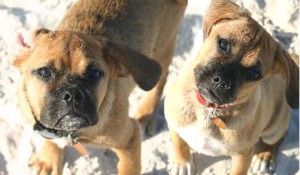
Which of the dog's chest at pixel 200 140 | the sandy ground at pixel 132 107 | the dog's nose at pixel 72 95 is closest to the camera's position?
the dog's nose at pixel 72 95

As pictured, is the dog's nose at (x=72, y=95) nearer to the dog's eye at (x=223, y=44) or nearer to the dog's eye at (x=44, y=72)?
the dog's eye at (x=44, y=72)

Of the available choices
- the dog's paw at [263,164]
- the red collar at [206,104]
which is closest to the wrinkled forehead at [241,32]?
the red collar at [206,104]

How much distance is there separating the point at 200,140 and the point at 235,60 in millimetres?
954

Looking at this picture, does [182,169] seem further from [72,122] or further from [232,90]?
[72,122]

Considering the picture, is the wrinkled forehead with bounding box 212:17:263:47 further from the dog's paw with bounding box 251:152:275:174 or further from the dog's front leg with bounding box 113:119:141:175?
the dog's paw with bounding box 251:152:275:174

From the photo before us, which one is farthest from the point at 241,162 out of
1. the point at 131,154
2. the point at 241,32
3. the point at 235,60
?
the point at 241,32

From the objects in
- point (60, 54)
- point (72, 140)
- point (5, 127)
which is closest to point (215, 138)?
point (72, 140)

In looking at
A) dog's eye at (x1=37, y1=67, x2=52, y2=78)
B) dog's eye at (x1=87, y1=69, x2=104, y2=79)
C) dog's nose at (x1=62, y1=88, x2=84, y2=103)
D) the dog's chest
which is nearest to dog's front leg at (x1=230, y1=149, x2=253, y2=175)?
the dog's chest

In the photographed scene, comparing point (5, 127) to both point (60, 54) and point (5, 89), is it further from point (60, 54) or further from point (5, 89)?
point (60, 54)

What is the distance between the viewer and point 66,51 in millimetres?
3943

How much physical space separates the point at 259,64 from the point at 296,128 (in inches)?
84.1

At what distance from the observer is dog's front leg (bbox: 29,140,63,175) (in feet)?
17.2

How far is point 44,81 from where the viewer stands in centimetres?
393

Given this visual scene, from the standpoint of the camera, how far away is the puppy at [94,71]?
390 cm
